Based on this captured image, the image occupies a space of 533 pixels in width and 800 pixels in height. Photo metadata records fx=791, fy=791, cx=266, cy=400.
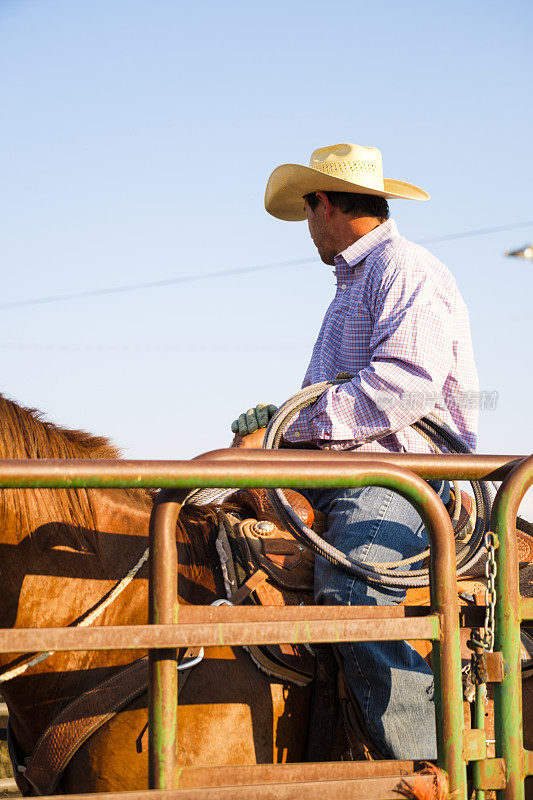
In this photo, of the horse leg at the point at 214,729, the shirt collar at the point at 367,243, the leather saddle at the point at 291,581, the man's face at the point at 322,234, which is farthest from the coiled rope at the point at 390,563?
the man's face at the point at 322,234

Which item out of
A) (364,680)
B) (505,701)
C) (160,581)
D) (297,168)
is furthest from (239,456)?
(297,168)

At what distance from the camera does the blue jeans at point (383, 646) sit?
223 centimetres

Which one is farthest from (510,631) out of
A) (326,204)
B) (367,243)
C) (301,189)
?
(301,189)

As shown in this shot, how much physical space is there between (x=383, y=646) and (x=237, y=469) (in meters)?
0.96

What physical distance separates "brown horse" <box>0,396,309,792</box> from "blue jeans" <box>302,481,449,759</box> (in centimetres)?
25

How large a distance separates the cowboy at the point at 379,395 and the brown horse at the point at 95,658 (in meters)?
0.31

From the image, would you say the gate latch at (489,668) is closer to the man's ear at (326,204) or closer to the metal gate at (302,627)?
the metal gate at (302,627)

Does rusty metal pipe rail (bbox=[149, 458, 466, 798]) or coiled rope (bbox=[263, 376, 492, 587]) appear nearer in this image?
rusty metal pipe rail (bbox=[149, 458, 466, 798])

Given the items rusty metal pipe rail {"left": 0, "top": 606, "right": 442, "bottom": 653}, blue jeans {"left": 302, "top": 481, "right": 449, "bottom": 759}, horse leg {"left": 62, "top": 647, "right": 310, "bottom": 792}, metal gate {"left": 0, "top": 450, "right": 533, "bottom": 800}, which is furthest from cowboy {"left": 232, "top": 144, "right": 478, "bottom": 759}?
rusty metal pipe rail {"left": 0, "top": 606, "right": 442, "bottom": 653}

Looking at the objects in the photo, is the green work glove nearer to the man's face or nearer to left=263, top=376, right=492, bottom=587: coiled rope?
left=263, top=376, right=492, bottom=587: coiled rope

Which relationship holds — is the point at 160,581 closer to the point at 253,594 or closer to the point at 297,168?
the point at 253,594

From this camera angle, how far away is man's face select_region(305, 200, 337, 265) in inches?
128

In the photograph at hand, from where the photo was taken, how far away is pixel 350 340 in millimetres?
2924

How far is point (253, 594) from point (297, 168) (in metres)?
1.83
